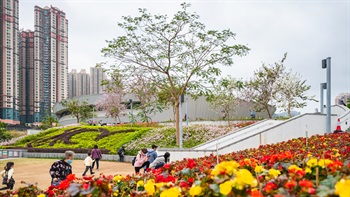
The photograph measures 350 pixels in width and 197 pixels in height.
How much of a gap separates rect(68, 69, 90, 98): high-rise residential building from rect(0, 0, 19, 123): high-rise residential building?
2487cm

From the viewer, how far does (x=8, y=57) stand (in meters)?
66.9

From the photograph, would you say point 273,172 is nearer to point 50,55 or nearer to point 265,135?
point 265,135

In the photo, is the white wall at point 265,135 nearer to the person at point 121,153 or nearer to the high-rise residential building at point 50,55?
the person at point 121,153

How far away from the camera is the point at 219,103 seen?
34.2 m

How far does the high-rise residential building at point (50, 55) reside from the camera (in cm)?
7744

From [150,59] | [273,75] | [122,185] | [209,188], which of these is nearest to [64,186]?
[122,185]

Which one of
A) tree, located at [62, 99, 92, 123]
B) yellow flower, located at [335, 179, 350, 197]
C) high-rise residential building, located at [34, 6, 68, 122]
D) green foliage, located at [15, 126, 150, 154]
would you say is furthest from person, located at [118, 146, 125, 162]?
high-rise residential building, located at [34, 6, 68, 122]

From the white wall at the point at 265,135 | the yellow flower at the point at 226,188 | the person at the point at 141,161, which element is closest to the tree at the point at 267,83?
the white wall at the point at 265,135

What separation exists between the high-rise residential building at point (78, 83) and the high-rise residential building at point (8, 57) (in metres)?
24.9

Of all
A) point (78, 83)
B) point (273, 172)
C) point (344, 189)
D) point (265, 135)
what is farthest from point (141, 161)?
point (78, 83)

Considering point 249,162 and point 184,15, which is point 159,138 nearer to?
point 184,15

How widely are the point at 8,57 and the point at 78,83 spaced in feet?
99.5

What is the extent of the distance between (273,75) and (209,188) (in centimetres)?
2686

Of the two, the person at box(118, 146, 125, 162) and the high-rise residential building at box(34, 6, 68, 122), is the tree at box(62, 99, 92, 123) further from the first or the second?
the person at box(118, 146, 125, 162)
